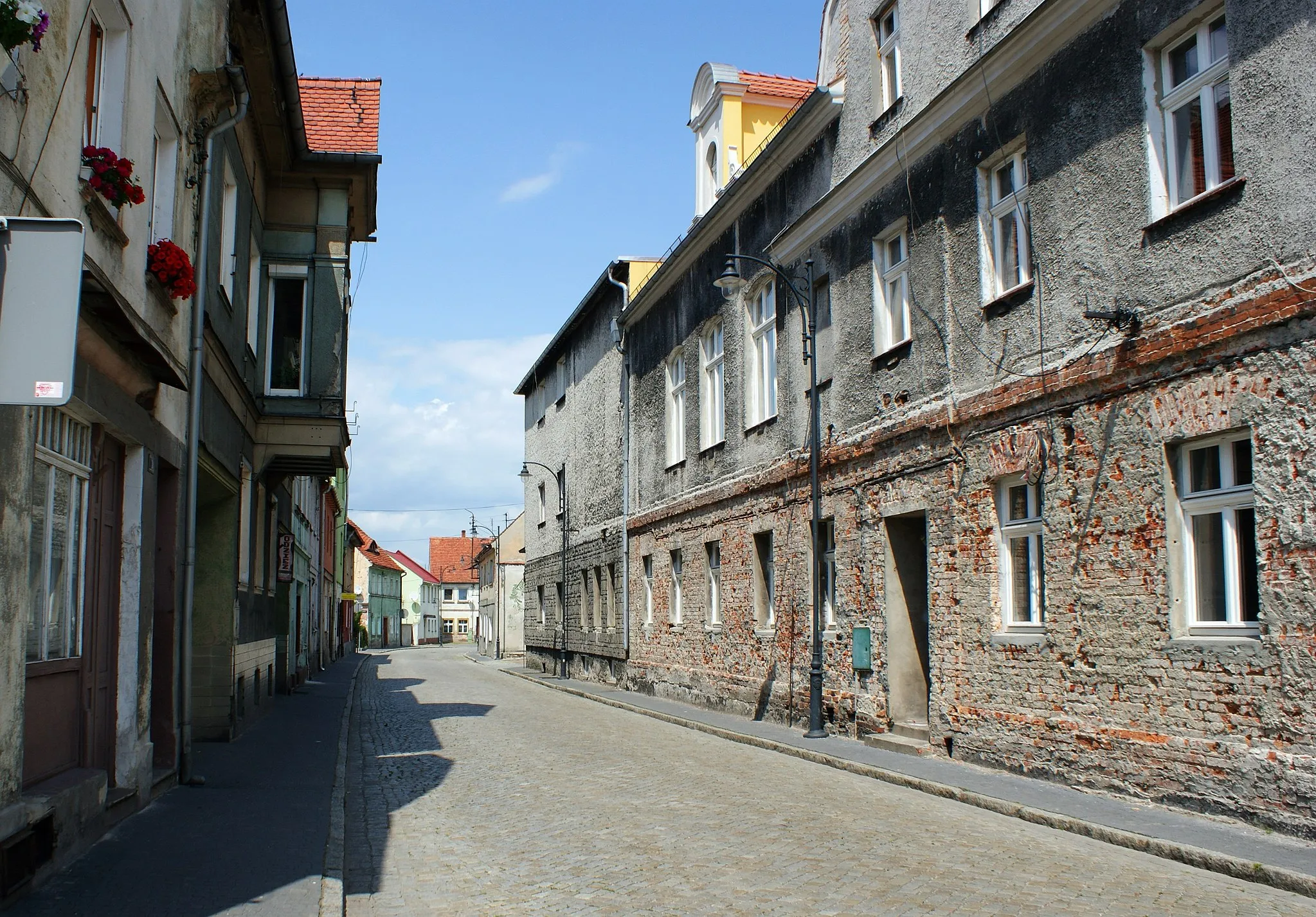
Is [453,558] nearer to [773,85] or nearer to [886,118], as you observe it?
[773,85]

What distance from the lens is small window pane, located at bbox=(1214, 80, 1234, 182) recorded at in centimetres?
945

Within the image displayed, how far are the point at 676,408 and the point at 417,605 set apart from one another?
284 ft

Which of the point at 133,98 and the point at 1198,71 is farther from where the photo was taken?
the point at 1198,71

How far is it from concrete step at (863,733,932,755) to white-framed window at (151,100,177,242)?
945cm

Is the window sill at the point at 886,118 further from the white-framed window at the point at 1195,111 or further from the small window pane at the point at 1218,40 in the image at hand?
the small window pane at the point at 1218,40

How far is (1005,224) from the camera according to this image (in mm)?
12547

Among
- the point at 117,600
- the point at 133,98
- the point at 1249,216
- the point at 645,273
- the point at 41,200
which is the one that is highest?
the point at 645,273

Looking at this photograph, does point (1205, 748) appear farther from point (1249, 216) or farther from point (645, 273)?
point (645, 273)

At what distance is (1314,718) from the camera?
8.24m

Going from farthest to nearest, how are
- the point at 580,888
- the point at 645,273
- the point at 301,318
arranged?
the point at 645,273
the point at 301,318
the point at 580,888

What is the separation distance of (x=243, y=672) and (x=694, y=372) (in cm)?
1056

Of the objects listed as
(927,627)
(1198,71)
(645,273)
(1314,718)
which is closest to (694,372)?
(645,273)

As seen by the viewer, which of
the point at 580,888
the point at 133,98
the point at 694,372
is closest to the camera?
the point at 580,888

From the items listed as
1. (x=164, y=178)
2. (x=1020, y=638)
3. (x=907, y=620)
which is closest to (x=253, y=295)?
(x=164, y=178)
